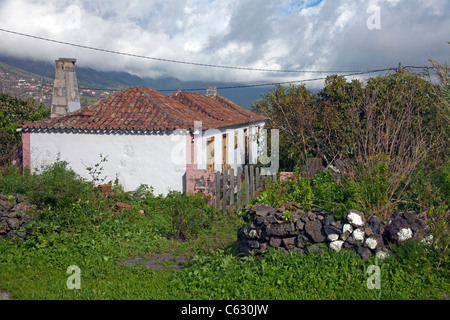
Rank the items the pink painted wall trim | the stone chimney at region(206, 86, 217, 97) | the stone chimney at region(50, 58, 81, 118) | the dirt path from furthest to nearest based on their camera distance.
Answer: the stone chimney at region(206, 86, 217, 97), the stone chimney at region(50, 58, 81, 118), the pink painted wall trim, the dirt path

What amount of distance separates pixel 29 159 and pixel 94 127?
288 centimetres

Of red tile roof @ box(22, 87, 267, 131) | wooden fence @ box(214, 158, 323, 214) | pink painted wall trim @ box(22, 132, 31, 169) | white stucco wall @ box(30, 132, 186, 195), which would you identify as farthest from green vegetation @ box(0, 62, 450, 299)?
pink painted wall trim @ box(22, 132, 31, 169)

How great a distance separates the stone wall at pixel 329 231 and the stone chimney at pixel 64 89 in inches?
431

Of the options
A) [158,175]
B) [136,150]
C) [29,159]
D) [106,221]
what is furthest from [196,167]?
[29,159]

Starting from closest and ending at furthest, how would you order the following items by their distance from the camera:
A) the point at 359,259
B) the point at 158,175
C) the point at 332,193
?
the point at 359,259 < the point at 332,193 < the point at 158,175

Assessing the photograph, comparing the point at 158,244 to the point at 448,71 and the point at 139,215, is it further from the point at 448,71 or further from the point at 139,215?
the point at 448,71

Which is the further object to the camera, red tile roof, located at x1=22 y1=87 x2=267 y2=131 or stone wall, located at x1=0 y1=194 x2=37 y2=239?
red tile roof, located at x1=22 y1=87 x2=267 y2=131

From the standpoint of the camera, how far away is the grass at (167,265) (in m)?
5.27

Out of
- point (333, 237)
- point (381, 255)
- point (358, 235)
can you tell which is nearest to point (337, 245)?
point (333, 237)

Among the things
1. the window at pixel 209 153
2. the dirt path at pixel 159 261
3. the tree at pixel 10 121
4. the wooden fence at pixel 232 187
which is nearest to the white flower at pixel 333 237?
the dirt path at pixel 159 261

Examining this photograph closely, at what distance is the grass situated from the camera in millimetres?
5266

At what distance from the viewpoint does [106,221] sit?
343 inches

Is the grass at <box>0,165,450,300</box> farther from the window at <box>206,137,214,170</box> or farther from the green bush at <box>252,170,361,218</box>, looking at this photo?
the window at <box>206,137,214,170</box>

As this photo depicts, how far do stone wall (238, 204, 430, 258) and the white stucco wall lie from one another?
6023 millimetres
